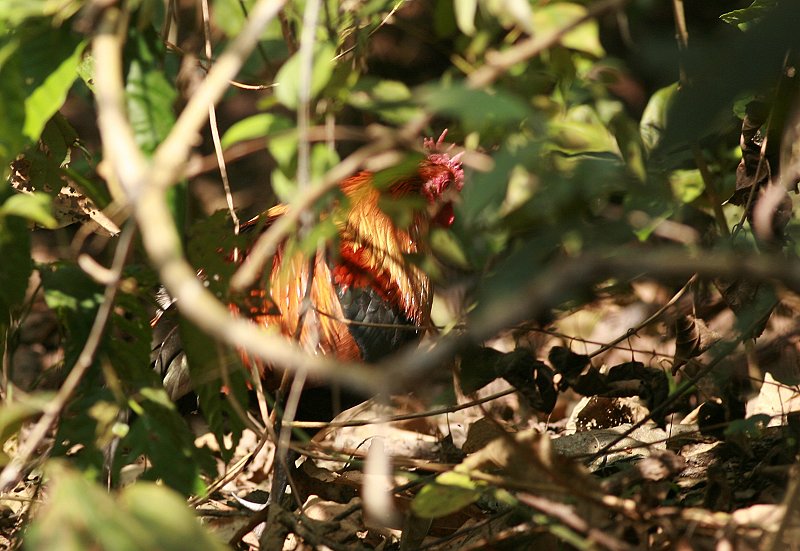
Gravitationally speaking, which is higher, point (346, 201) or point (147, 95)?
point (147, 95)

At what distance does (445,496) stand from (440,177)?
2.42 meters

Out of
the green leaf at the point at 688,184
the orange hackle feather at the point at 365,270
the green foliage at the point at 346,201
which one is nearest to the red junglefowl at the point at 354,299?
the orange hackle feather at the point at 365,270

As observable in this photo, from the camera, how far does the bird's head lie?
4.03 meters

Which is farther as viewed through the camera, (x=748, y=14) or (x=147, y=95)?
(x=748, y=14)

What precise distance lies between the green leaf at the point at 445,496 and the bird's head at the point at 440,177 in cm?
223

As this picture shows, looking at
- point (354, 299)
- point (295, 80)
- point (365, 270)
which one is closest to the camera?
point (295, 80)

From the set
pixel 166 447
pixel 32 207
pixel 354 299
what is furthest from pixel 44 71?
pixel 354 299

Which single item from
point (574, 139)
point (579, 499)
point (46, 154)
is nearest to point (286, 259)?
point (579, 499)

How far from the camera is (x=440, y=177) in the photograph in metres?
4.09

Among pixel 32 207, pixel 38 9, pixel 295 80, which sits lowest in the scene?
pixel 32 207

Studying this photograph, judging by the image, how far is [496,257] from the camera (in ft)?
9.48

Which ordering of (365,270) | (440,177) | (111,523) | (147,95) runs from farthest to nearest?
1. (440,177)
2. (365,270)
3. (147,95)
4. (111,523)

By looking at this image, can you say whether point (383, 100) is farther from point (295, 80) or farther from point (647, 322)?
point (647, 322)

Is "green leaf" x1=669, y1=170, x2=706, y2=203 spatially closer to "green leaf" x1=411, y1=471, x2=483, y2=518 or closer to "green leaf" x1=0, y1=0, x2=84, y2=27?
"green leaf" x1=411, y1=471, x2=483, y2=518
